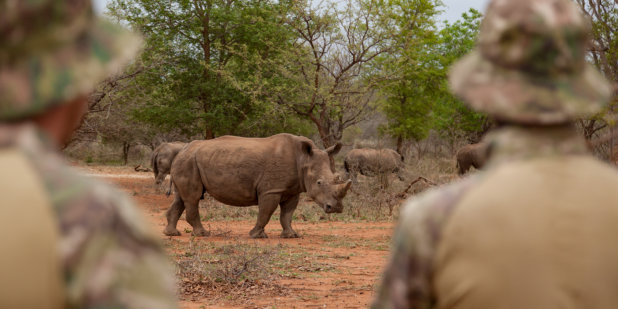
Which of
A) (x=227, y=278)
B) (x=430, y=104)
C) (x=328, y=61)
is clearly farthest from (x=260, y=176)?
(x=430, y=104)

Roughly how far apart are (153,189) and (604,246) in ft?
81.1

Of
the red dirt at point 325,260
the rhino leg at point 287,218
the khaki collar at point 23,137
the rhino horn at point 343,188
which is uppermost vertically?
the khaki collar at point 23,137

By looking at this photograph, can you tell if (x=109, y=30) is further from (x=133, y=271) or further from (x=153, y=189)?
(x=153, y=189)

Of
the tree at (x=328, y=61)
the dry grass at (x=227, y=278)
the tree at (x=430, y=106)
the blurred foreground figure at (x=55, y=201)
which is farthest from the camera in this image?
the tree at (x=430, y=106)

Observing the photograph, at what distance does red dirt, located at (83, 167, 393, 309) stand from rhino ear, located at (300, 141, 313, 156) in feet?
5.19

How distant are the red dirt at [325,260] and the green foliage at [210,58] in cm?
508

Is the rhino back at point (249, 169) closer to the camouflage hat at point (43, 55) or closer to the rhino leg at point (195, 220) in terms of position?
the rhino leg at point (195, 220)

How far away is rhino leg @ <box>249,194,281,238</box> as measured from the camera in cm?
1318

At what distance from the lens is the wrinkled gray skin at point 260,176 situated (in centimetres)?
1312

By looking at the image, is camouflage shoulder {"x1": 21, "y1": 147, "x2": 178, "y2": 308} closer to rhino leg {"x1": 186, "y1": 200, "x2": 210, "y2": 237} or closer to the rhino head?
the rhino head

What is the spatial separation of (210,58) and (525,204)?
78.1 feet

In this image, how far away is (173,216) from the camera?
14133mm

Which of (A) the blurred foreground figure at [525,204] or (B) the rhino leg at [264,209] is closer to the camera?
(A) the blurred foreground figure at [525,204]

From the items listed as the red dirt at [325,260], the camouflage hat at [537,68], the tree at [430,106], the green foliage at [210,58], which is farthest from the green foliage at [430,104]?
the camouflage hat at [537,68]
